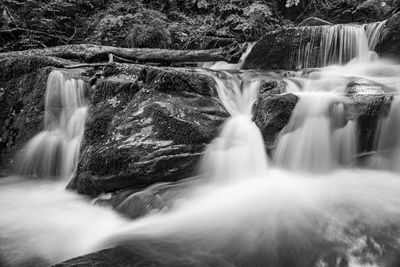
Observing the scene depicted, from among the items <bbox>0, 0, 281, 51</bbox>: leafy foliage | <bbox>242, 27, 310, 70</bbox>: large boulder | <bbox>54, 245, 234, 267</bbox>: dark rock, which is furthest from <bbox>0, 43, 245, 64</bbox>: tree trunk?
<bbox>54, 245, 234, 267</bbox>: dark rock

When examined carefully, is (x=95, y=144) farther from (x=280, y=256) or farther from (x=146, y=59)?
(x=146, y=59)

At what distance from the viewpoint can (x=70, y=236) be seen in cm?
342

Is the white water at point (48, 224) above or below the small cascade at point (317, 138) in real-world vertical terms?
below

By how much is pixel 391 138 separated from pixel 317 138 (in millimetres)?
936

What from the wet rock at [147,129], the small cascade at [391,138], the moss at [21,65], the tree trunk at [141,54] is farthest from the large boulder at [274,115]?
the moss at [21,65]

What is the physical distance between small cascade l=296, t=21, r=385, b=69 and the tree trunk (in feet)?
5.91

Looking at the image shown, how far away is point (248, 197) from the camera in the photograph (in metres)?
3.83

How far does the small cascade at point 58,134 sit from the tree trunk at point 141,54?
2.13 m

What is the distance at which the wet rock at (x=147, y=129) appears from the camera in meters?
4.43

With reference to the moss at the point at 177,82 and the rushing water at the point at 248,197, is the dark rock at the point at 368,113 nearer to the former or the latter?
the rushing water at the point at 248,197

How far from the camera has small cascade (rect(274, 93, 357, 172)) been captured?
4375 mm

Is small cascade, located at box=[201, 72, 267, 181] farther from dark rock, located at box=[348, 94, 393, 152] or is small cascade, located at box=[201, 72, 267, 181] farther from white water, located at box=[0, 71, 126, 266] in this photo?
white water, located at box=[0, 71, 126, 266]

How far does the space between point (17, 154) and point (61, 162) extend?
1.19 m

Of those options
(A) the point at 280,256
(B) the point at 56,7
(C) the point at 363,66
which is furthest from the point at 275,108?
(B) the point at 56,7
